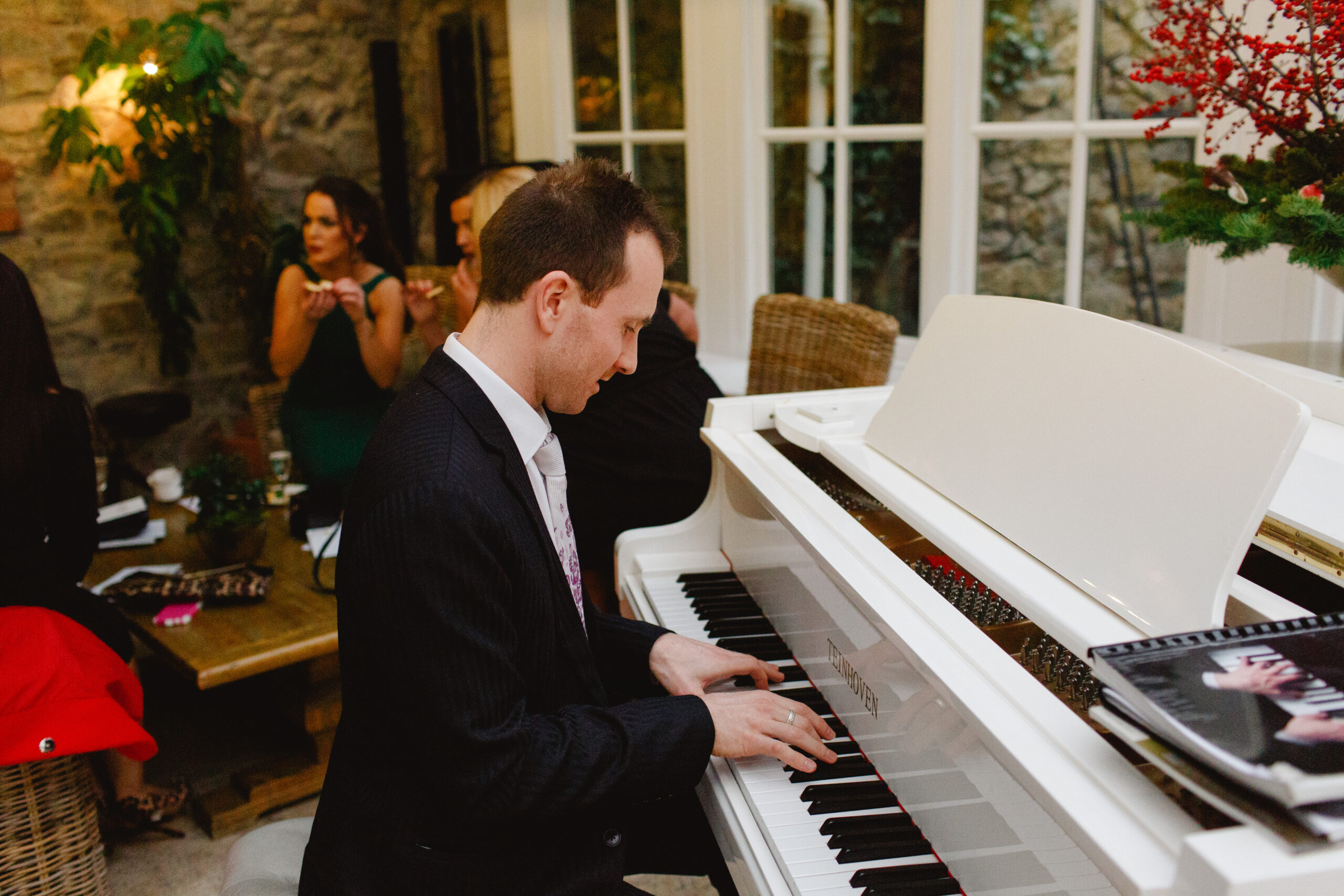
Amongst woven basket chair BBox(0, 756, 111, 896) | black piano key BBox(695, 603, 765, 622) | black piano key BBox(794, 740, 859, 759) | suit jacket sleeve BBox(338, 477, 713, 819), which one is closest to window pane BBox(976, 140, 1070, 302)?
black piano key BBox(695, 603, 765, 622)

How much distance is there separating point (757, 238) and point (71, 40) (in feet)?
8.79

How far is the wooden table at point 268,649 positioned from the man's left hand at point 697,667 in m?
1.08

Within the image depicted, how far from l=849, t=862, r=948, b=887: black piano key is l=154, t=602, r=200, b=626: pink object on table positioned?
1794 millimetres

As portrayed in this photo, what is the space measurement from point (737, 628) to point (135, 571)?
168 cm

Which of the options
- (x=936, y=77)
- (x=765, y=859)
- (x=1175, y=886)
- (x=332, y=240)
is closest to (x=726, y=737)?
(x=765, y=859)

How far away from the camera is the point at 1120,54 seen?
2.78 m

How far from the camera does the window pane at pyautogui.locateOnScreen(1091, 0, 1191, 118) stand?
2664mm

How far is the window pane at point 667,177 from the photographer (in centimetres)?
383

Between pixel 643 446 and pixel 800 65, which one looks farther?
pixel 800 65

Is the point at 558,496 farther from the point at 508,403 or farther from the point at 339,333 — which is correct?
the point at 339,333

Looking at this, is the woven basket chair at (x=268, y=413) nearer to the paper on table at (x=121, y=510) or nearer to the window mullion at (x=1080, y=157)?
Result: the paper on table at (x=121, y=510)

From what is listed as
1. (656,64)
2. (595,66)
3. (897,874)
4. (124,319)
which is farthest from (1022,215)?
(124,319)

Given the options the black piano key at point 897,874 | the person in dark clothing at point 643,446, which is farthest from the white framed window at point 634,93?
the black piano key at point 897,874

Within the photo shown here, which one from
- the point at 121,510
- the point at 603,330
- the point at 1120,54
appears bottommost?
the point at 121,510
